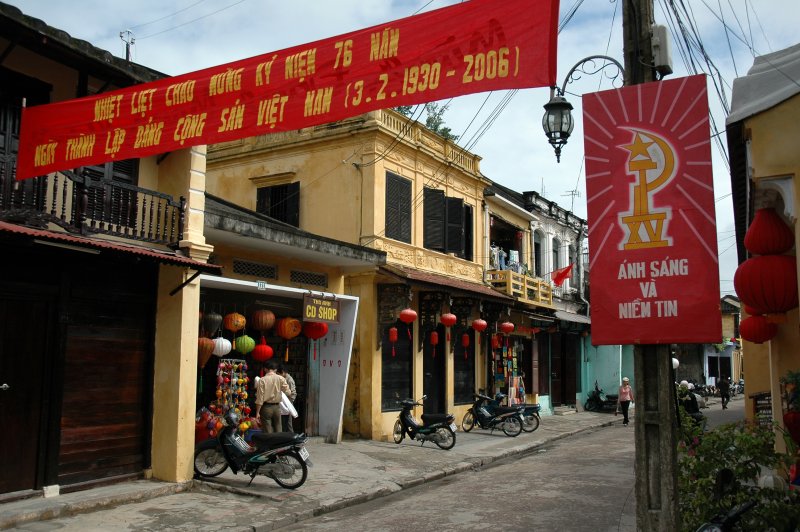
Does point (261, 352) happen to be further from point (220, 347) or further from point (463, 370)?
point (463, 370)

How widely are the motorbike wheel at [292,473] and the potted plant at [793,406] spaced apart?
6.80 meters

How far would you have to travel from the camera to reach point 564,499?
1020 centimetres

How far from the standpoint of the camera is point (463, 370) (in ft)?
70.4

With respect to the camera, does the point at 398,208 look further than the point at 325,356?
Yes

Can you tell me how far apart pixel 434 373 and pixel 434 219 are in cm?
443

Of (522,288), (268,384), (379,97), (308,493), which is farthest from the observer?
(522,288)

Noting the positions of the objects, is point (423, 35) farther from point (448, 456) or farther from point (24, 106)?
point (448, 456)

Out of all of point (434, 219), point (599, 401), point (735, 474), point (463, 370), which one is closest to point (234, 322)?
point (434, 219)

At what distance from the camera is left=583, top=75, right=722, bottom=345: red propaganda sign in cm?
516

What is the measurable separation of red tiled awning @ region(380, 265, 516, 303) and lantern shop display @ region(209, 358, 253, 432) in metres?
4.81

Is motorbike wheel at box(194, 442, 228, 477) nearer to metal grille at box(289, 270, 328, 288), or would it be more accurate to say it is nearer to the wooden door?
the wooden door

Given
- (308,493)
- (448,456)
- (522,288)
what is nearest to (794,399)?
(308,493)

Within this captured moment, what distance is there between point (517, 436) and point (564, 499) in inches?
363

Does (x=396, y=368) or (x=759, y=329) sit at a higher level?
(x=759, y=329)
